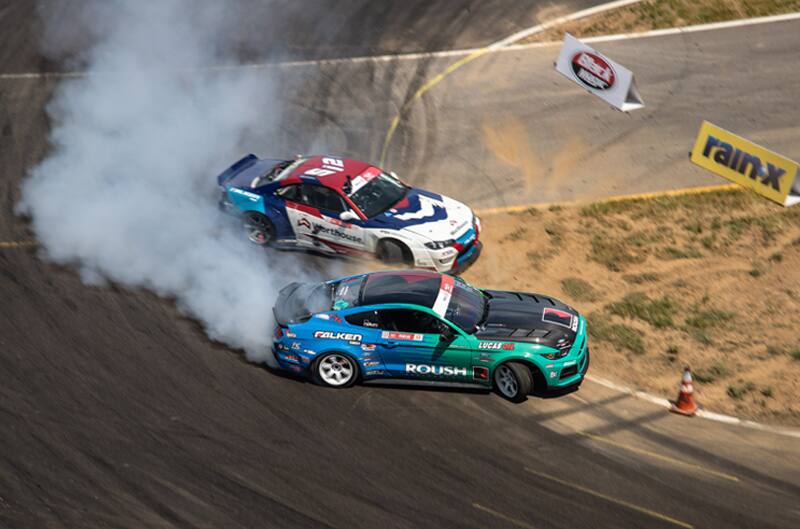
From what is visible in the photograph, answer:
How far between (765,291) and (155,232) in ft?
37.7

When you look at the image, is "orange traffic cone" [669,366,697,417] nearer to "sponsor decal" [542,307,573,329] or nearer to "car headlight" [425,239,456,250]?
"sponsor decal" [542,307,573,329]

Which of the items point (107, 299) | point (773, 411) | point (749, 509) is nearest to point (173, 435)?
point (107, 299)

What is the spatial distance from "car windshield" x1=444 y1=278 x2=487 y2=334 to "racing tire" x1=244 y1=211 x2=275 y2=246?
4689 mm

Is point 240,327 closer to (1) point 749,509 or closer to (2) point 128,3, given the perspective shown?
(1) point 749,509

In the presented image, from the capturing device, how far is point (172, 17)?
27109mm

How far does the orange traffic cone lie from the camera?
1381cm

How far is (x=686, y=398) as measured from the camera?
45.6ft

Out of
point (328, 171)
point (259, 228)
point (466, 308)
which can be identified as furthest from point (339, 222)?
point (466, 308)

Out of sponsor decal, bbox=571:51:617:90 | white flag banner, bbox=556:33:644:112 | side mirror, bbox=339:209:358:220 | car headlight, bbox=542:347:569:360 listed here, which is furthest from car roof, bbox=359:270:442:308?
sponsor decal, bbox=571:51:617:90

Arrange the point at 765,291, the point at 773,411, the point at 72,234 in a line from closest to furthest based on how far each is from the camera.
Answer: the point at 773,411
the point at 765,291
the point at 72,234

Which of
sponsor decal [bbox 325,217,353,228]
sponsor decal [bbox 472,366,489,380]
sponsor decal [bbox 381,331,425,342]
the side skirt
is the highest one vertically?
sponsor decal [bbox 325,217,353,228]

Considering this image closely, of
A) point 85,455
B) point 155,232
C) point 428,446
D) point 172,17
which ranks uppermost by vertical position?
point 172,17

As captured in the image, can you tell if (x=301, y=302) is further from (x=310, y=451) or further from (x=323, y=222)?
(x=323, y=222)

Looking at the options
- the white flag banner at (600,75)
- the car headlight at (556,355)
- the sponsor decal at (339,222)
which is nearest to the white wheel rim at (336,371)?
the car headlight at (556,355)
